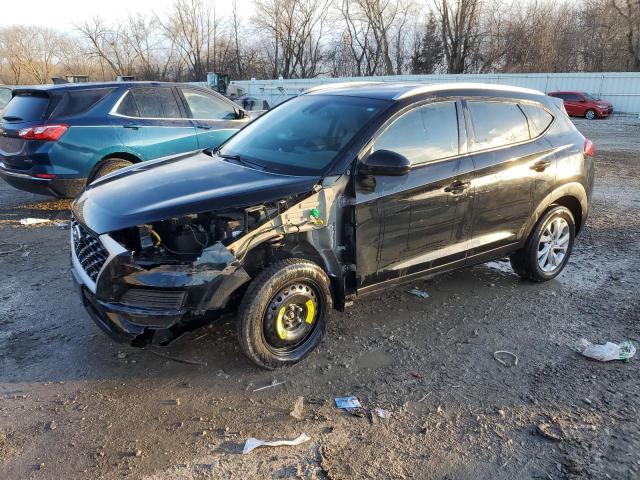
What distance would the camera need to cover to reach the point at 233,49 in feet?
180

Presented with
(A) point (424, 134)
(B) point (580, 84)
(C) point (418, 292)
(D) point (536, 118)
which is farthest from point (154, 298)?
Answer: (B) point (580, 84)

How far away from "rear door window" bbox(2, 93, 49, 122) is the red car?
2584cm

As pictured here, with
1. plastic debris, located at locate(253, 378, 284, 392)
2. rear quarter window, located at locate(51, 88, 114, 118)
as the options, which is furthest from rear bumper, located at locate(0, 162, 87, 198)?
plastic debris, located at locate(253, 378, 284, 392)

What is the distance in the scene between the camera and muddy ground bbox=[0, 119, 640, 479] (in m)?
2.69

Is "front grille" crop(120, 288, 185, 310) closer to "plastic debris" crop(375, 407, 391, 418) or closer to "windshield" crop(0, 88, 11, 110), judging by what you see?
"plastic debris" crop(375, 407, 391, 418)

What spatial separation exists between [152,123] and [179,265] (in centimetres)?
496

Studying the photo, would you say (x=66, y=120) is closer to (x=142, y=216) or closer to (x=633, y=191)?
(x=142, y=216)

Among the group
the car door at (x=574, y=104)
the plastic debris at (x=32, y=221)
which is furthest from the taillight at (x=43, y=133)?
the car door at (x=574, y=104)

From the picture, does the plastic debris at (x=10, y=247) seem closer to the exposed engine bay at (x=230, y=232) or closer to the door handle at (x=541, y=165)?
the exposed engine bay at (x=230, y=232)

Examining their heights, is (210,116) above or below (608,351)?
above

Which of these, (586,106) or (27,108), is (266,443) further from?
(586,106)

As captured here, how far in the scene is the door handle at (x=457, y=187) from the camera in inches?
156

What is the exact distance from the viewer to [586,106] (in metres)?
26.3

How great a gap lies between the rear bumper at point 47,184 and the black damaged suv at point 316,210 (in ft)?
10.1
